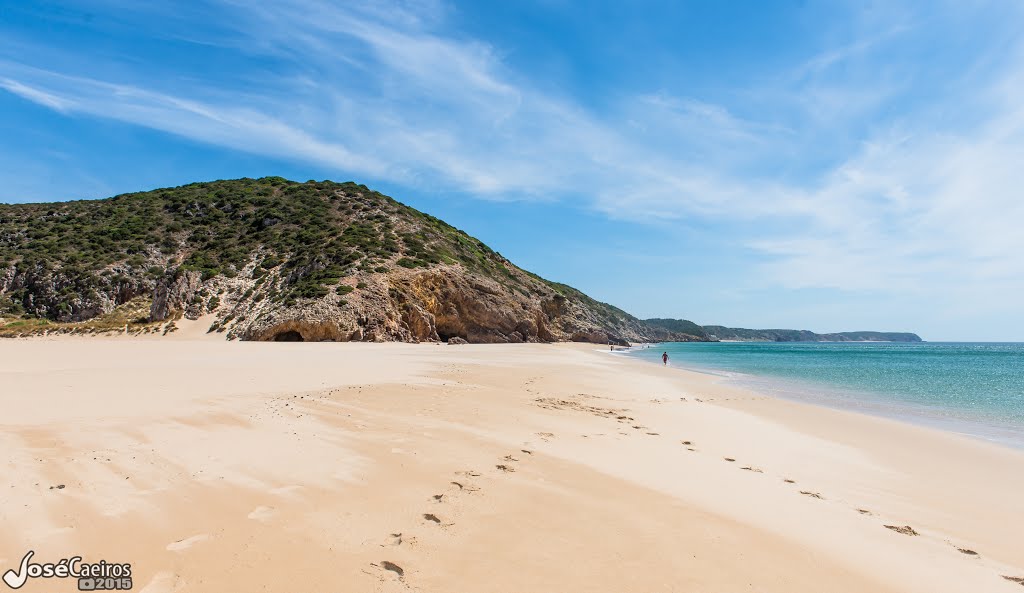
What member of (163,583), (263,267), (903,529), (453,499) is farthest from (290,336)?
(903,529)

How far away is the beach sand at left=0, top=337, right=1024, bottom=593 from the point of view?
283 centimetres

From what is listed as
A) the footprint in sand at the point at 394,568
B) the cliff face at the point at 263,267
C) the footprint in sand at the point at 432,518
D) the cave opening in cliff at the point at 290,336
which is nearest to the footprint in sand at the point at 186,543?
the footprint in sand at the point at 394,568

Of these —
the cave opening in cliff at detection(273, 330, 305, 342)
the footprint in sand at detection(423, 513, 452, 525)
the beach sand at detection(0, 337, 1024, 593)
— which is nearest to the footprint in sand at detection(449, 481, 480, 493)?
the beach sand at detection(0, 337, 1024, 593)

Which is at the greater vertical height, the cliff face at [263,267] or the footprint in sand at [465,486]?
the cliff face at [263,267]

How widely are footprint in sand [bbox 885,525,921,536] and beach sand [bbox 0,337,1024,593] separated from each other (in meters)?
0.03

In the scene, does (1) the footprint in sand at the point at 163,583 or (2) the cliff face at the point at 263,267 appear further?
(2) the cliff face at the point at 263,267

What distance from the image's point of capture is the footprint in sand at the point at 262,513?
326 cm

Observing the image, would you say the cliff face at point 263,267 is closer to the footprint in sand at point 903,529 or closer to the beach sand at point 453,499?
the beach sand at point 453,499

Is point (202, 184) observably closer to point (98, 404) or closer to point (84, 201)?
point (84, 201)

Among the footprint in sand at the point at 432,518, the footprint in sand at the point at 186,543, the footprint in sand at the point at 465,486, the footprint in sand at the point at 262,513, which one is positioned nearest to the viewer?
the footprint in sand at the point at 186,543

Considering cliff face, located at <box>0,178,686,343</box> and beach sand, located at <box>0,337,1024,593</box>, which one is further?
cliff face, located at <box>0,178,686,343</box>

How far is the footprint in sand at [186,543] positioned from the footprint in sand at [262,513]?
0.37 m

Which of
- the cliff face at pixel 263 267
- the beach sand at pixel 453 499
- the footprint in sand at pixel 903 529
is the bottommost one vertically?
the footprint in sand at pixel 903 529

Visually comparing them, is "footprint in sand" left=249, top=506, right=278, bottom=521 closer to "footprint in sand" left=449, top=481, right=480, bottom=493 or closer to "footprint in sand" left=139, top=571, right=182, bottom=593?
"footprint in sand" left=139, top=571, right=182, bottom=593
